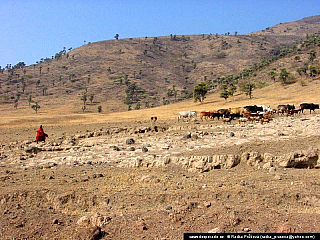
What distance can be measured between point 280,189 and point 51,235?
5.42 meters

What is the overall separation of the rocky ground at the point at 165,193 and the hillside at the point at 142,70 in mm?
63674

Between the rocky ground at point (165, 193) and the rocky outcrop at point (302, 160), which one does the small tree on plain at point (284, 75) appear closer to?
the rocky ground at point (165, 193)

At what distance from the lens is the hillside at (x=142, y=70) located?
89.8m

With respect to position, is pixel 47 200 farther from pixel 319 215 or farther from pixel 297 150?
pixel 297 150

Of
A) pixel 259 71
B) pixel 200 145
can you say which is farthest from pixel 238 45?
pixel 200 145

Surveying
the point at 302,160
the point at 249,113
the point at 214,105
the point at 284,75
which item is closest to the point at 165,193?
the point at 302,160

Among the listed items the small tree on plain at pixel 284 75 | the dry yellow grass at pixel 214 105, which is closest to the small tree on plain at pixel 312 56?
the small tree on plain at pixel 284 75

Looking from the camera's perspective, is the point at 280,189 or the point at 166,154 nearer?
the point at 280,189

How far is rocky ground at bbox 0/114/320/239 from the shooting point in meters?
5.92

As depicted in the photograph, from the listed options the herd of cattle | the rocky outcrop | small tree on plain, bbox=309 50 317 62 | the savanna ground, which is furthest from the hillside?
the savanna ground

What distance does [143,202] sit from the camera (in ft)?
23.7

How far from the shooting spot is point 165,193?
7.47 m

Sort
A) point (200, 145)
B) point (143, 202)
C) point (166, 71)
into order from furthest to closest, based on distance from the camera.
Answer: point (166, 71)
point (200, 145)
point (143, 202)

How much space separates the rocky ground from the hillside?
6367cm
